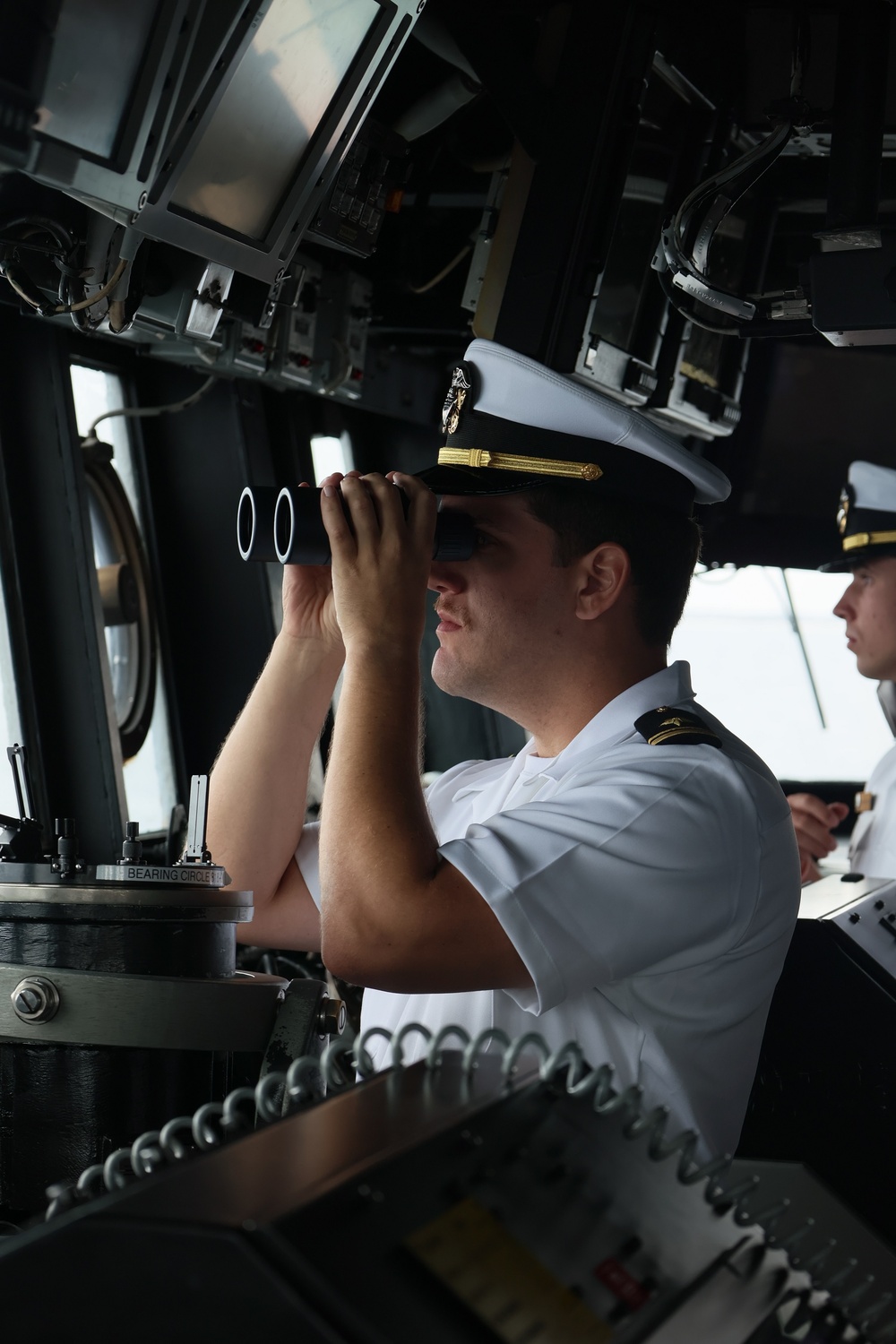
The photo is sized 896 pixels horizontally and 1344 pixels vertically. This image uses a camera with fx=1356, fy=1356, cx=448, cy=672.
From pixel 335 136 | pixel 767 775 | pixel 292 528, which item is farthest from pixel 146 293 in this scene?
pixel 767 775

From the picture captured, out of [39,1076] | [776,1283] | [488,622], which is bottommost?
[39,1076]

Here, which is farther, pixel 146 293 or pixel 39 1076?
pixel 146 293

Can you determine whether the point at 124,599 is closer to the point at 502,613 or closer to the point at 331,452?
the point at 331,452

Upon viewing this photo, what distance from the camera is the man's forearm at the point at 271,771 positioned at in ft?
6.02

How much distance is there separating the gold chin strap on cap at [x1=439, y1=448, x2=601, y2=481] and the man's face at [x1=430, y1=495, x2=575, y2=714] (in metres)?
0.08

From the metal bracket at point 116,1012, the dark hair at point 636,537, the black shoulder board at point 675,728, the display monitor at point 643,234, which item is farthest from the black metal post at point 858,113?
the metal bracket at point 116,1012

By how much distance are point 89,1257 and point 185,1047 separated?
58 cm

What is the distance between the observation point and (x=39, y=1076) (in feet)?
3.81

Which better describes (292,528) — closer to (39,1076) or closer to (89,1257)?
(39,1076)

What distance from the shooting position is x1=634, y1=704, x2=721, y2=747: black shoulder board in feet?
4.72

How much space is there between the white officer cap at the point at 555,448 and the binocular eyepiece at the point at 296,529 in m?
0.09

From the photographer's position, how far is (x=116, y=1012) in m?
1.15

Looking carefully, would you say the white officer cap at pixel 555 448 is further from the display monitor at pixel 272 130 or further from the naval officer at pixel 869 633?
the naval officer at pixel 869 633

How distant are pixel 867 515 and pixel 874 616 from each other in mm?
316
